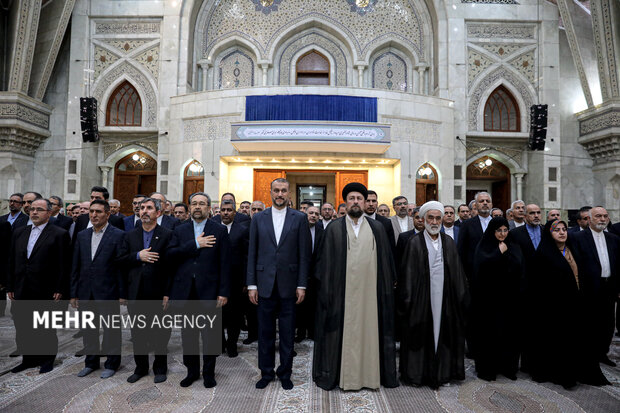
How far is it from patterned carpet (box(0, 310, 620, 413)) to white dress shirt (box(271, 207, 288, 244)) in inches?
48.5

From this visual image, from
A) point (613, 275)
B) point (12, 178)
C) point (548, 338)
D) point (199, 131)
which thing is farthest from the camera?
point (12, 178)

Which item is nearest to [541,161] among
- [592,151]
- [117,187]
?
[592,151]

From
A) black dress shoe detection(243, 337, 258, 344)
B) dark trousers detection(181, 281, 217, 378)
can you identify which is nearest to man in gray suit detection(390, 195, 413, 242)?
black dress shoe detection(243, 337, 258, 344)

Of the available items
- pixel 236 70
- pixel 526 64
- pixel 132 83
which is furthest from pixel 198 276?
pixel 526 64

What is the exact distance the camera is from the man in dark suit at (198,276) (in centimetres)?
297

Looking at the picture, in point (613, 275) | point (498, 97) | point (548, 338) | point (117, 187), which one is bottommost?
point (548, 338)

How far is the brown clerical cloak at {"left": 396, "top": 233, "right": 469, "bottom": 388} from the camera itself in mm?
3030

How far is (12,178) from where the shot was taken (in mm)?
11125

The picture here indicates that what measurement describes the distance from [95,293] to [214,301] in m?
1.05

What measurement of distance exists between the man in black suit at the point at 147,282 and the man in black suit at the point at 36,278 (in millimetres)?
811

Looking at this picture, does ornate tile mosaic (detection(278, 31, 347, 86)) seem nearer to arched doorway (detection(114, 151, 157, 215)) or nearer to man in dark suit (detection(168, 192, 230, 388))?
arched doorway (detection(114, 151, 157, 215))

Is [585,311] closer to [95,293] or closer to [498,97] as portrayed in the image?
[95,293]

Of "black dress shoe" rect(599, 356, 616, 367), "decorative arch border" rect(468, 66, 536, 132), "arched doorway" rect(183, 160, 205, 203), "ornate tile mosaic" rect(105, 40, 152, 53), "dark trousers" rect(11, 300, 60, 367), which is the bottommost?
"black dress shoe" rect(599, 356, 616, 367)

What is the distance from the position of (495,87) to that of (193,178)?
9.40m
